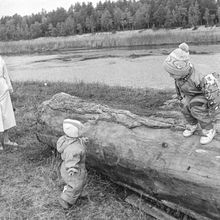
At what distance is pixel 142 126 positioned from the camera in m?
4.01

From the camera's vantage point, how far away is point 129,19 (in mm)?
75500

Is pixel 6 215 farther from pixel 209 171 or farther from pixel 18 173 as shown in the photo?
pixel 209 171

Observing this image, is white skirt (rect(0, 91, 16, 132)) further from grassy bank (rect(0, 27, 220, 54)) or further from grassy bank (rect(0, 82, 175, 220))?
grassy bank (rect(0, 27, 220, 54))

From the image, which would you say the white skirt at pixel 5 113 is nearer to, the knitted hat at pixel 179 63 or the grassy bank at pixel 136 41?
the knitted hat at pixel 179 63

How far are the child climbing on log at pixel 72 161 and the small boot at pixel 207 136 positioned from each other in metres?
1.35

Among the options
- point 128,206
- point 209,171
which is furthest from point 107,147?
point 209,171

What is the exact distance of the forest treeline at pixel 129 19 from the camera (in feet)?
216

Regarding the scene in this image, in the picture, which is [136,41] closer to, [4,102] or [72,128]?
[4,102]

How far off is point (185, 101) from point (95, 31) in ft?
271

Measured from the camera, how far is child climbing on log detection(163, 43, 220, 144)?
133 inches

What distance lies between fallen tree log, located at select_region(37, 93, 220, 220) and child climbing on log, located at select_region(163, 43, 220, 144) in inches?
5.4

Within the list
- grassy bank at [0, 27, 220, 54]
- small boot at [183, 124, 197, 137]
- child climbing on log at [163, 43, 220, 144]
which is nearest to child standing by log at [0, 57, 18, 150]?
child climbing on log at [163, 43, 220, 144]

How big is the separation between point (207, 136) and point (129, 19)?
75.5 metres

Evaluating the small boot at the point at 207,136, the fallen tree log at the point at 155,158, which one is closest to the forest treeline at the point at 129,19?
the fallen tree log at the point at 155,158
